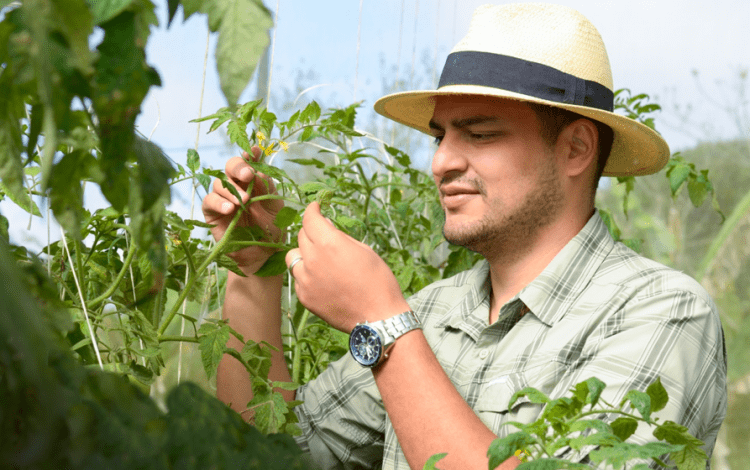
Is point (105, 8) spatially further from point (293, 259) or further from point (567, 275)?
point (567, 275)

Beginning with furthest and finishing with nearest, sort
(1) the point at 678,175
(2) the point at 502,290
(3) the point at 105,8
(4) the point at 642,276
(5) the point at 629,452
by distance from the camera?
(1) the point at 678,175 < (2) the point at 502,290 < (4) the point at 642,276 < (5) the point at 629,452 < (3) the point at 105,8

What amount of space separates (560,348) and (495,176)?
36 cm

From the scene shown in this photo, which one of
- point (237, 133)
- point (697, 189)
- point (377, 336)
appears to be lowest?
Result: point (377, 336)

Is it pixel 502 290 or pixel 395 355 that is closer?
pixel 395 355

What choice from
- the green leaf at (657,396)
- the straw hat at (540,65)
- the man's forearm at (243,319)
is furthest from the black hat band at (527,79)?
the green leaf at (657,396)

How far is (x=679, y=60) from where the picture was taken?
5336 mm

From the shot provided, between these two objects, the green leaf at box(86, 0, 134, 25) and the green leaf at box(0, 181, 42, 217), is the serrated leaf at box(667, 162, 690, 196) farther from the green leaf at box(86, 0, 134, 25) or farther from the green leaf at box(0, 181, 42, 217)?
the green leaf at box(86, 0, 134, 25)

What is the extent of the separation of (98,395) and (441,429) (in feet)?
2.67

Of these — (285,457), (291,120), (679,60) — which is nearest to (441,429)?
(291,120)

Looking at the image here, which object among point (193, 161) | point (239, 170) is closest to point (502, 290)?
point (239, 170)

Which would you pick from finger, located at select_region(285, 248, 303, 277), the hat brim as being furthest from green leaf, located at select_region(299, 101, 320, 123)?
the hat brim

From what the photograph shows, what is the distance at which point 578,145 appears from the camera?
4.75 ft

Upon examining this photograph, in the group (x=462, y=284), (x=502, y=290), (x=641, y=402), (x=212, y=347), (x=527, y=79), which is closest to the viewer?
(x=641, y=402)

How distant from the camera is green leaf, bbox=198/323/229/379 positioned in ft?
3.14
